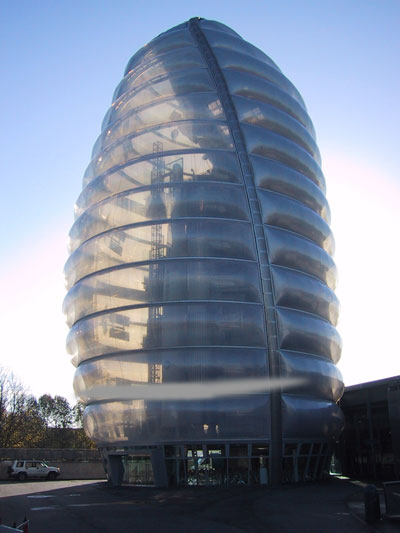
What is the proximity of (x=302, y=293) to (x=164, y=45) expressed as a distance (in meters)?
24.9

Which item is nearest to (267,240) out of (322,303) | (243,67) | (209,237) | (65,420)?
(209,237)

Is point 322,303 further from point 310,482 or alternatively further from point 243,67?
point 243,67

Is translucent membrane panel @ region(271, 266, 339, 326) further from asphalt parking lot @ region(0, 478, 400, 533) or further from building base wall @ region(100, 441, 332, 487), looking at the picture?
asphalt parking lot @ region(0, 478, 400, 533)

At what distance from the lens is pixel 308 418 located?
104ft

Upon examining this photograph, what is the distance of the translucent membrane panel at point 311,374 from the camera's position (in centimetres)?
3128

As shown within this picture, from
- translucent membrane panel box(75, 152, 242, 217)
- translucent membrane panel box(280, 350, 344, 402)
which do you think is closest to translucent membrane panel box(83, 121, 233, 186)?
translucent membrane panel box(75, 152, 242, 217)

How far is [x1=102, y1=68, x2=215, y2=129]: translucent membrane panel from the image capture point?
39.0 metres

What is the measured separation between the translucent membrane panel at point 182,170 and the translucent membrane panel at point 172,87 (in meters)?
6.48

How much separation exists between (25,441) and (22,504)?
5855 centimetres

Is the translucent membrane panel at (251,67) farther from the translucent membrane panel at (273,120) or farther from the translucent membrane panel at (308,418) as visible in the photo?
the translucent membrane panel at (308,418)

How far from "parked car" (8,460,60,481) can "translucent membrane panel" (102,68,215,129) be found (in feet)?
95.1

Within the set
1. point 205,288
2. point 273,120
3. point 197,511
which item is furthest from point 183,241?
point 197,511

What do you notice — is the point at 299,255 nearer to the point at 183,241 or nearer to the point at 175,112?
the point at 183,241

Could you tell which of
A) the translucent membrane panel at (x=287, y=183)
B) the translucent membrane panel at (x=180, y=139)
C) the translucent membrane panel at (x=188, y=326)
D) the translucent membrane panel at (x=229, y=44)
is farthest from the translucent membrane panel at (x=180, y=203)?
the translucent membrane panel at (x=229, y=44)
